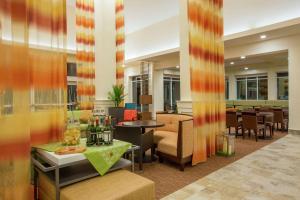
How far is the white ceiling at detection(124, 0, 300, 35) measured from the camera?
226 inches

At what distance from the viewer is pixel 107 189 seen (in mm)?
1660

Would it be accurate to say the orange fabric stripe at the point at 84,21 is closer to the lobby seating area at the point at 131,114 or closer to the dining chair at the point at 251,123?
the lobby seating area at the point at 131,114

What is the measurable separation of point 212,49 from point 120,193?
3.77 m

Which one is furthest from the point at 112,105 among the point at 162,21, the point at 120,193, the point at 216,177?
the point at 162,21

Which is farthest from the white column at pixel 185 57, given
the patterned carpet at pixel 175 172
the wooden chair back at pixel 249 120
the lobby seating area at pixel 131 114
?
the wooden chair back at pixel 249 120

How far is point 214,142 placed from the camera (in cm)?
433

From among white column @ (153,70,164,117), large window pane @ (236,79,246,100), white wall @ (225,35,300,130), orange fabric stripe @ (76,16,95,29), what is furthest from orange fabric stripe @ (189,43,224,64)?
large window pane @ (236,79,246,100)

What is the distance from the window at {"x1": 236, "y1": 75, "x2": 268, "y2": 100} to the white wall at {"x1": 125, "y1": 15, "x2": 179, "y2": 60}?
273 inches

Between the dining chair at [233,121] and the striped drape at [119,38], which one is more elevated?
the striped drape at [119,38]

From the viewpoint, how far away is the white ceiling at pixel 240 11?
575 centimetres

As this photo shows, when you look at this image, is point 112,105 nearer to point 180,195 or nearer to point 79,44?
point 79,44

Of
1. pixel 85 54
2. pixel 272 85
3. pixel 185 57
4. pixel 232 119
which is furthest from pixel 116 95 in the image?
pixel 272 85

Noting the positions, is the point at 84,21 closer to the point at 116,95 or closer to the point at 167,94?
the point at 116,95

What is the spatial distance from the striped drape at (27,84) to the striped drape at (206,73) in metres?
2.49
